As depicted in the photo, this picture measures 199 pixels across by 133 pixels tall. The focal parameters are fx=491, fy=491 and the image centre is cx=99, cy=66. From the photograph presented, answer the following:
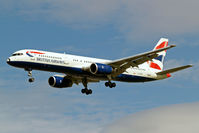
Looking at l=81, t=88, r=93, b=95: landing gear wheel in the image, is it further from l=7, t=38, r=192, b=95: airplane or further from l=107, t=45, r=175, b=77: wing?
l=107, t=45, r=175, b=77: wing

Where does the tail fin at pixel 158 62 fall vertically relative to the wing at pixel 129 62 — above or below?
above

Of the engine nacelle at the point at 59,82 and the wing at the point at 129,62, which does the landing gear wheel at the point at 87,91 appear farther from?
the wing at the point at 129,62

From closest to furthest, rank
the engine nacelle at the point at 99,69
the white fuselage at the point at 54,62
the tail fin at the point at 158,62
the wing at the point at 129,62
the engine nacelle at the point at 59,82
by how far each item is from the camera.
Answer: the white fuselage at the point at 54,62 → the wing at the point at 129,62 → the engine nacelle at the point at 99,69 → the engine nacelle at the point at 59,82 → the tail fin at the point at 158,62

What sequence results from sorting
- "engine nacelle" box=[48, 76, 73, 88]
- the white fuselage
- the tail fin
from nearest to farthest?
the white fuselage → "engine nacelle" box=[48, 76, 73, 88] → the tail fin

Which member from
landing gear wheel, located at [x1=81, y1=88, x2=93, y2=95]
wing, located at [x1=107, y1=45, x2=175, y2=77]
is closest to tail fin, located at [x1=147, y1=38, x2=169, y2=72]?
wing, located at [x1=107, y1=45, x2=175, y2=77]

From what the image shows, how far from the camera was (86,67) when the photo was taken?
68.6 m

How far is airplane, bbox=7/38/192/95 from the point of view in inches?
2613

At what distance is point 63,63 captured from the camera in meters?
67.4

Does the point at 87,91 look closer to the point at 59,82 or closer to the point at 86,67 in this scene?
the point at 59,82

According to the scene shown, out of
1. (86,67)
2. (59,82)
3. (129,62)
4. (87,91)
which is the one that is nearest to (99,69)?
(86,67)

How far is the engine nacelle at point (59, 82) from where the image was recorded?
7619 cm

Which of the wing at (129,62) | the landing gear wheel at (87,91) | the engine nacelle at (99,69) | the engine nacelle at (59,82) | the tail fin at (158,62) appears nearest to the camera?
the wing at (129,62)

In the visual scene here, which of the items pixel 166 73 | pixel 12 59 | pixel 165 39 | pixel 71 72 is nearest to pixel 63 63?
pixel 71 72

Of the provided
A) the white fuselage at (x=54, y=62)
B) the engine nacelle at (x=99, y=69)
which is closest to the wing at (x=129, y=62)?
the engine nacelle at (x=99, y=69)
